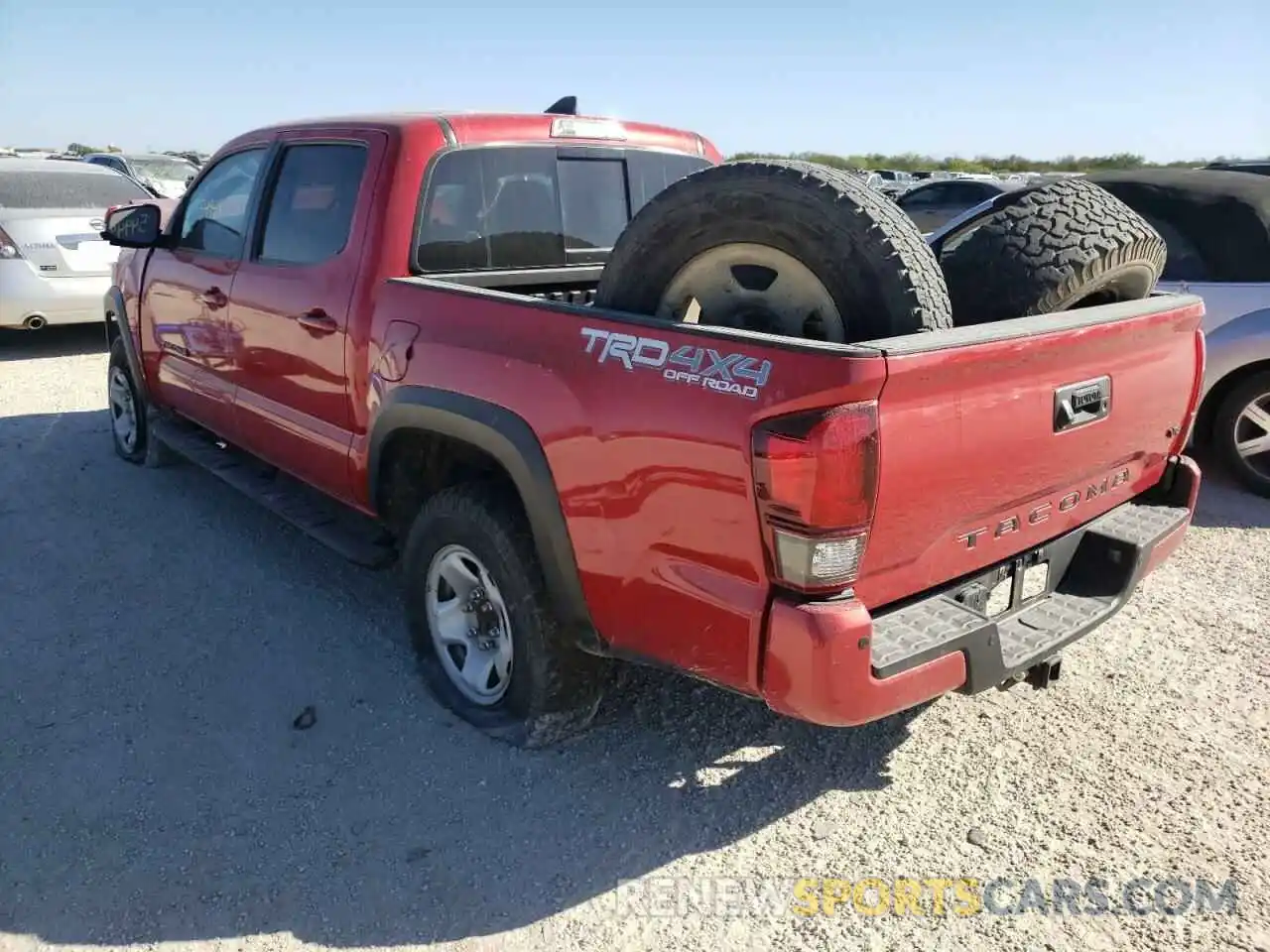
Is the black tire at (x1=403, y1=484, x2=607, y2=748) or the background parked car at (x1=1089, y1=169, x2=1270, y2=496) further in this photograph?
the background parked car at (x1=1089, y1=169, x2=1270, y2=496)

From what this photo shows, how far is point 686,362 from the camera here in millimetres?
2258

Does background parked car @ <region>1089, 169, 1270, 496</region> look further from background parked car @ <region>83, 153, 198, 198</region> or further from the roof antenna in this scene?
background parked car @ <region>83, 153, 198, 198</region>

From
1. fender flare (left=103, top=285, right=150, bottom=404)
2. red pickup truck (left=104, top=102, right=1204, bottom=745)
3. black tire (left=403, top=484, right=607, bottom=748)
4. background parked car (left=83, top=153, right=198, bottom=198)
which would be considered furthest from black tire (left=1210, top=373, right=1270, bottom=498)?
background parked car (left=83, top=153, right=198, bottom=198)

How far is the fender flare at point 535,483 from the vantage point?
2.69 meters

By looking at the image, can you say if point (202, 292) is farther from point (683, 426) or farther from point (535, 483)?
point (683, 426)

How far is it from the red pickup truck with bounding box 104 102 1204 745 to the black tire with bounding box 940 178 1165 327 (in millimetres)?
174

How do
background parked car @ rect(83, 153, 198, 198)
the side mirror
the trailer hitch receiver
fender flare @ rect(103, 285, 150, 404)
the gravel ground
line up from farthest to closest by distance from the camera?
1. background parked car @ rect(83, 153, 198, 198)
2. fender flare @ rect(103, 285, 150, 404)
3. the side mirror
4. the trailer hitch receiver
5. the gravel ground

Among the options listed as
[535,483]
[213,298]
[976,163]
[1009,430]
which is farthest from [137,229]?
[976,163]

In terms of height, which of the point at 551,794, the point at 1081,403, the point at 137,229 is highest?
the point at 137,229

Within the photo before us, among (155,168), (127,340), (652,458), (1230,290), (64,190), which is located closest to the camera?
(652,458)

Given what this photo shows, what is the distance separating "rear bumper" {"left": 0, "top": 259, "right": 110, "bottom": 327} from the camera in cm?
877

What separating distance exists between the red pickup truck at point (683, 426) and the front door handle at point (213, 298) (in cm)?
26

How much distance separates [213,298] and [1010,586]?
367 centimetres

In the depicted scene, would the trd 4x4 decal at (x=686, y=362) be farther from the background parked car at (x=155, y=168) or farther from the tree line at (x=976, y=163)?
the tree line at (x=976, y=163)
